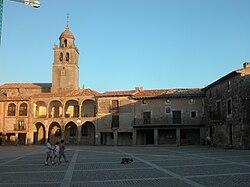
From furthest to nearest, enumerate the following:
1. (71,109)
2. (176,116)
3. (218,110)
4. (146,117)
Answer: (71,109) → (146,117) → (176,116) → (218,110)

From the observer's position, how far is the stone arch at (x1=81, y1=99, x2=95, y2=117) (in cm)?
4725

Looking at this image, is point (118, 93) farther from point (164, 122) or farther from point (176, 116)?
point (176, 116)

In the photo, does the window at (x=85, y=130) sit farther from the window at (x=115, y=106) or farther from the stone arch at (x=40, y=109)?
the window at (x=115, y=106)

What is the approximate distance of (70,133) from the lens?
1893 inches

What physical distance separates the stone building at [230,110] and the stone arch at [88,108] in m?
18.6

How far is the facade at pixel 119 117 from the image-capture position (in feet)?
129

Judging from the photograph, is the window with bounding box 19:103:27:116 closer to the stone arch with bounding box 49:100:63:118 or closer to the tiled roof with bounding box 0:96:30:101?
the tiled roof with bounding box 0:96:30:101

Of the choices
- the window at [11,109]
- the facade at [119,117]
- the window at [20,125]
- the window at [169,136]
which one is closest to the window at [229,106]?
the facade at [119,117]

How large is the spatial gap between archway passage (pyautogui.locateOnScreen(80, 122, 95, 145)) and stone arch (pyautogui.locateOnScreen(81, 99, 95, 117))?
4.76ft

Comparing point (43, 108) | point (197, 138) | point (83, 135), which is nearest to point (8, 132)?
point (43, 108)

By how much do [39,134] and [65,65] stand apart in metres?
14.7

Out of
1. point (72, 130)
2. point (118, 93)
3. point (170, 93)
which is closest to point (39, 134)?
point (72, 130)

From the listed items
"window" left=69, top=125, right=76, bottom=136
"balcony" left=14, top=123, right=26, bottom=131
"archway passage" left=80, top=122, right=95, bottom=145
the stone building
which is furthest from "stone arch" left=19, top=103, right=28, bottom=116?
the stone building

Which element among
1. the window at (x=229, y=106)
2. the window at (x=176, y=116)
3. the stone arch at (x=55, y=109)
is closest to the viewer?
the window at (x=229, y=106)
